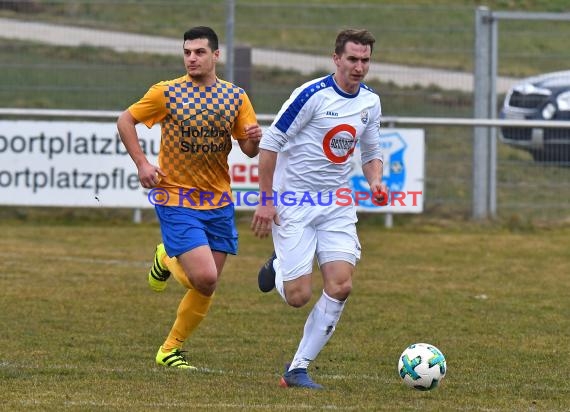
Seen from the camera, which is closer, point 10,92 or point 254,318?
point 254,318

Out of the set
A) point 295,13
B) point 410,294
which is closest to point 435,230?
point 295,13

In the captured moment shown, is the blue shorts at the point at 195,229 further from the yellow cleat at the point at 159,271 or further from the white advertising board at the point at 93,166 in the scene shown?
the white advertising board at the point at 93,166

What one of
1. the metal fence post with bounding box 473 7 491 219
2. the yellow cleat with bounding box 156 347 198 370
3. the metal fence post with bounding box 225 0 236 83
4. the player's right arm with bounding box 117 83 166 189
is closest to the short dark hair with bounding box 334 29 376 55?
the player's right arm with bounding box 117 83 166 189

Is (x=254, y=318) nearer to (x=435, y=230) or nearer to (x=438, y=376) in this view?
(x=438, y=376)

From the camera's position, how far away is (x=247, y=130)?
7828 mm

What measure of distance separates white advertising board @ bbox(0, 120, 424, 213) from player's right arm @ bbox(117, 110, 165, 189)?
7.06 meters

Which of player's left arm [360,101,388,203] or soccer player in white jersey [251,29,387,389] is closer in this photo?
soccer player in white jersey [251,29,387,389]

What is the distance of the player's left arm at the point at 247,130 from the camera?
7832 mm

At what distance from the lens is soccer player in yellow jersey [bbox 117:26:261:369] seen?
7844 millimetres

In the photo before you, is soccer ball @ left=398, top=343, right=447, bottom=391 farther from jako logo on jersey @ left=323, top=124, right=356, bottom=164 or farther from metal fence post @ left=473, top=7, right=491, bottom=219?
metal fence post @ left=473, top=7, right=491, bottom=219

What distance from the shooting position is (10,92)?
16156 millimetres

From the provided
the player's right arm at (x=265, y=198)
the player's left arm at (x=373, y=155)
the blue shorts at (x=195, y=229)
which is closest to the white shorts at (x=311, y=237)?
the player's right arm at (x=265, y=198)

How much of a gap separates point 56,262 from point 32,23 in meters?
4.45

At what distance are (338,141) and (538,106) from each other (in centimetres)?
939
